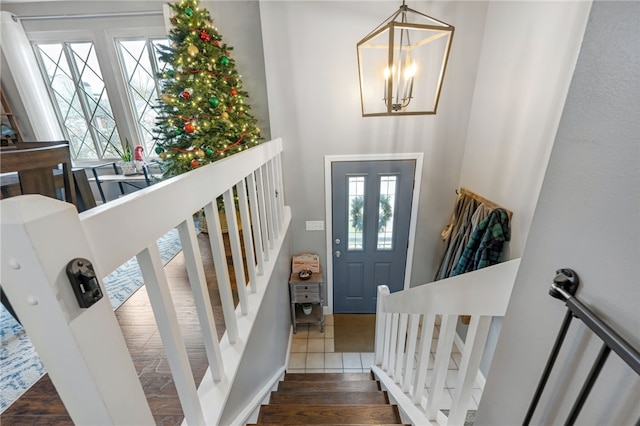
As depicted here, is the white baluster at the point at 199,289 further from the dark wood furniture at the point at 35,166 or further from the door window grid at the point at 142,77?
the door window grid at the point at 142,77

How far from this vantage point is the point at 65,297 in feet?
1.37

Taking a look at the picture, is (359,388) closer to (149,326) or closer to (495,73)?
(149,326)

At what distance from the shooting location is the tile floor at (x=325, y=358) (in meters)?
2.76

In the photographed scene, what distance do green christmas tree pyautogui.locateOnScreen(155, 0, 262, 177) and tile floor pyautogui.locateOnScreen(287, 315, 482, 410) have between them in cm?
235

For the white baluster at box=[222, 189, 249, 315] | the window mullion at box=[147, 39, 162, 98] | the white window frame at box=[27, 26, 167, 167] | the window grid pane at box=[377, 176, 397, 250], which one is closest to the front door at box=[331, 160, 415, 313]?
the window grid pane at box=[377, 176, 397, 250]

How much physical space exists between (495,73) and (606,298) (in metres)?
2.41

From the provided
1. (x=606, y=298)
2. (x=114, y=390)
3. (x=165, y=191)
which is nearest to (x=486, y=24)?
(x=606, y=298)

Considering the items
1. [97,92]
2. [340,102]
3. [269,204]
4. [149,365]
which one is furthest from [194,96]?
[97,92]

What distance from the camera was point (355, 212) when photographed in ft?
9.91

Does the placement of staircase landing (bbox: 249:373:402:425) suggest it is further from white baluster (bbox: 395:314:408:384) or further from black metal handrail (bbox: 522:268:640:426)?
black metal handrail (bbox: 522:268:640:426)

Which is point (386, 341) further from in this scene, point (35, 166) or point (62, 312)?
point (35, 166)

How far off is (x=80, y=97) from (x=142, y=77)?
929 millimetres

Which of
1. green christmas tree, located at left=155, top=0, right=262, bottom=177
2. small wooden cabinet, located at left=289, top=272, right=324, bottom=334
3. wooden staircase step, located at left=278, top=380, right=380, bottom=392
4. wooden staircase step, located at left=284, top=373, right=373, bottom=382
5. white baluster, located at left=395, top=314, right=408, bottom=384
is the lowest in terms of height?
wooden staircase step, located at left=284, top=373, right=373, bottom=382

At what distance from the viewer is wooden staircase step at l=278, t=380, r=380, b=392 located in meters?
2.19
